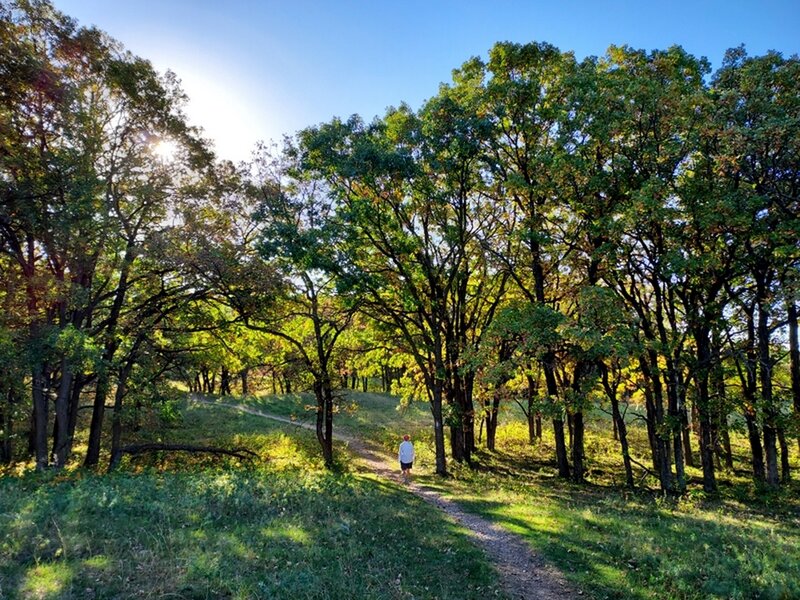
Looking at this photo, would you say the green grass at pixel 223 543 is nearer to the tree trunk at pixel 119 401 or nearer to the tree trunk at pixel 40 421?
the tree trunk at pixel 40 421

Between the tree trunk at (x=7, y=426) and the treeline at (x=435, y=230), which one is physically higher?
the treeline at (x=435, y=230)

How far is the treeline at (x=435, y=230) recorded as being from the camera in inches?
543

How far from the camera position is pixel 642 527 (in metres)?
10.3

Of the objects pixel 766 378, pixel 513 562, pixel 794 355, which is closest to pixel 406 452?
pixel 513 562

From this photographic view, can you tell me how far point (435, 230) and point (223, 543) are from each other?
16898 mm

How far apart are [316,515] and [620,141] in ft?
53.4

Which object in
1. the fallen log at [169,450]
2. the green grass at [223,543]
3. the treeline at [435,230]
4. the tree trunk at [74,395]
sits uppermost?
the treeline at [435,230]

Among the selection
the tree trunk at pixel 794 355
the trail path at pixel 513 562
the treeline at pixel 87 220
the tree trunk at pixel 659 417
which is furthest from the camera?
the tree trunk at pixel 794 355

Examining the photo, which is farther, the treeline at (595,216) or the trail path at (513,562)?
the treeline at (595,216)

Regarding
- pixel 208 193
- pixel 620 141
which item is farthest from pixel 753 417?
pixel 208 193

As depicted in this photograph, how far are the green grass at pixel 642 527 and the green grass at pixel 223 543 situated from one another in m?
2.19

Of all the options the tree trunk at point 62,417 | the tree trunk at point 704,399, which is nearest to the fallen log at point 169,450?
the tree trunk at point 62,417

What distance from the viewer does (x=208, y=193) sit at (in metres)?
18.5

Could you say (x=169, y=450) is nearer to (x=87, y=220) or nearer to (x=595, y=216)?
(x=87, y=220)
